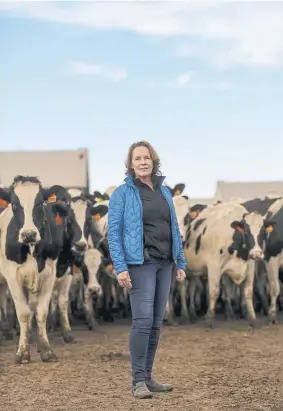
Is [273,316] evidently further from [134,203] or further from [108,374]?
[134,203]

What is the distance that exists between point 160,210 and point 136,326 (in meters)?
1.04

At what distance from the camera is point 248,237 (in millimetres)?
12133

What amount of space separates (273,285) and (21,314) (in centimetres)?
569

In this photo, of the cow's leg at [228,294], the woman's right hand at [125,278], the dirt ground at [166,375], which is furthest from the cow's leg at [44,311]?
the cow's leg at [228,294]

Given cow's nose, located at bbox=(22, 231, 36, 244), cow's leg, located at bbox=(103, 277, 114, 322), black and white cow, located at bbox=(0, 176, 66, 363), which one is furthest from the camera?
cow's leg, located at bbox=(103, 277, 114, 322)

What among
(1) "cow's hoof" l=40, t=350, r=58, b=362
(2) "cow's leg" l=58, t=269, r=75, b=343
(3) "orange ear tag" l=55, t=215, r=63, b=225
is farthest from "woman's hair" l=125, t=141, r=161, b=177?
(2) "cow's leg" l=58, t=269, r=75, b=343

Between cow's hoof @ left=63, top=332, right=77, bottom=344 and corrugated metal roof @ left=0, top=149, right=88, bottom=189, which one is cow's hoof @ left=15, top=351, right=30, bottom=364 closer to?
cow's hoof @ left=63, top=332, right=77, bottom=344

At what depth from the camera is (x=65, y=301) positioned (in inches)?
419

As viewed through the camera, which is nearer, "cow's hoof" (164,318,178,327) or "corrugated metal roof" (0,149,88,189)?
"cow's hoof" (164,318,178,327)

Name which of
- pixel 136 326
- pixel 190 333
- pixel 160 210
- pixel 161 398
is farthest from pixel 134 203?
pixel 190 333

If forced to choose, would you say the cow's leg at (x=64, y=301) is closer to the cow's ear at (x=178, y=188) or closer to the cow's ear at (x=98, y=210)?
the cow's ear at (x=98, y=210)

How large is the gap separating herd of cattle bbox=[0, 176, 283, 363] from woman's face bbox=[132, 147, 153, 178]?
6.87 ft

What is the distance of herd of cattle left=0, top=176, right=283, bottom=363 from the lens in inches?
334

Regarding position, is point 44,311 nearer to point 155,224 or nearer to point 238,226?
point 155,224
